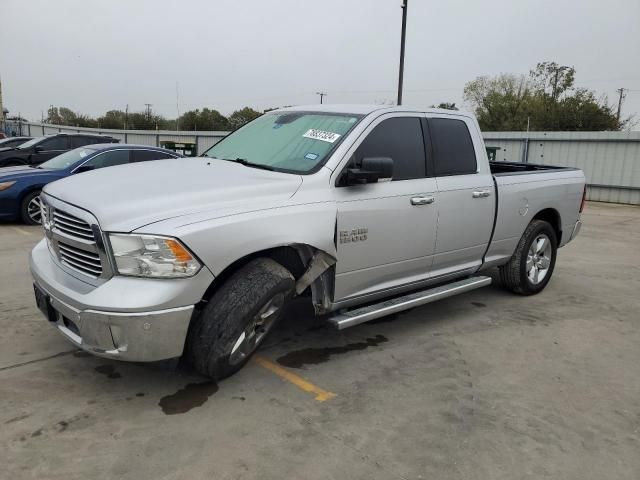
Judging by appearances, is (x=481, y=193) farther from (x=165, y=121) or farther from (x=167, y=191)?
(x=165, y=121)

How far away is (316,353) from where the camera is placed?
4.06 meters

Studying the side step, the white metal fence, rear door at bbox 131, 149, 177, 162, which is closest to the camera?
the side step

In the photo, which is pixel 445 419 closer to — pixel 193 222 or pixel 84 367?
pixel 193 222

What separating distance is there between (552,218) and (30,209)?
822 centimetres

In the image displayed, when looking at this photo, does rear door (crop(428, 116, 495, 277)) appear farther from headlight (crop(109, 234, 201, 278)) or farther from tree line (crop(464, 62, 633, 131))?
tree line (crop(464, 62, 633, 131))

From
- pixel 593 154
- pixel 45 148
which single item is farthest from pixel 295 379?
pixel 593 154

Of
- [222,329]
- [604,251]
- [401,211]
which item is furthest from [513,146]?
[222,329]

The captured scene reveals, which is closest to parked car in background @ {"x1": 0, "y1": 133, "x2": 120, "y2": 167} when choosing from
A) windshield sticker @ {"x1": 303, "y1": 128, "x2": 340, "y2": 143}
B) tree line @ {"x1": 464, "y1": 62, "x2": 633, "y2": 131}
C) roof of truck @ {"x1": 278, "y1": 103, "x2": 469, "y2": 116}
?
roof of truck @ {"x1": 278, "y1": 103, "x2": 469, "y2": 116}

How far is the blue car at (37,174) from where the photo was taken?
348 inches

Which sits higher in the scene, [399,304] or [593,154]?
[593,154]

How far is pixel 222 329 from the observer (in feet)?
10.2

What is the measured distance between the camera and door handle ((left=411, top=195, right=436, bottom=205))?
13.5 ft

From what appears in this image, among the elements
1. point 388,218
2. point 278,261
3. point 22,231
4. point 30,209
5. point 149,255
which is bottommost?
point 22,231

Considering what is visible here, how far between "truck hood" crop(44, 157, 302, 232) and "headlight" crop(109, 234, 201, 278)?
0.08 meters
